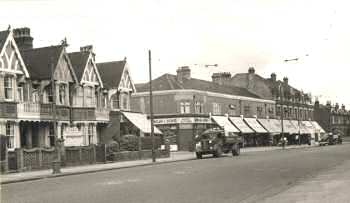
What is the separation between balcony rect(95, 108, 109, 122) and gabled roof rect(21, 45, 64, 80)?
23.5ft

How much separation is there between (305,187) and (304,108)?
286ft

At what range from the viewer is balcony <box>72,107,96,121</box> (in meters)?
45.1

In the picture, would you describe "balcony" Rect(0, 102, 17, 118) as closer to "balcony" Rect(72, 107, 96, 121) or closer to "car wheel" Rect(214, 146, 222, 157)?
"balcony" Rect(72, 107, 96, 121)

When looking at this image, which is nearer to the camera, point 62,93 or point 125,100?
point 62,93

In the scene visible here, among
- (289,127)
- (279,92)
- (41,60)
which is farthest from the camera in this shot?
(289,127)

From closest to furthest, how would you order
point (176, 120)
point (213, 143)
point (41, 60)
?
point (41, 60)
point (213, 143)
point (176, 120)

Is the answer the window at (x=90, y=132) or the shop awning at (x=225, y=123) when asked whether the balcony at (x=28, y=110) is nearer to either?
the window at (x=90, y=132)

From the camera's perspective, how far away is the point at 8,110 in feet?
123

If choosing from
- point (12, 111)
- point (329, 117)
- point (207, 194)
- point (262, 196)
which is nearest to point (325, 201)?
point (262, 196)

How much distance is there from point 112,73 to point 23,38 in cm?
1008

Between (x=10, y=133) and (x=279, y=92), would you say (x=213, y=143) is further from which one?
(x=279, y=92)

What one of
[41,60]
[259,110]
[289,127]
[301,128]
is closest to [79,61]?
[41,60]

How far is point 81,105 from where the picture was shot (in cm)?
4697

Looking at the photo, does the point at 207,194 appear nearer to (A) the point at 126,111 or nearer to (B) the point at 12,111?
(B) the point at 12,111
